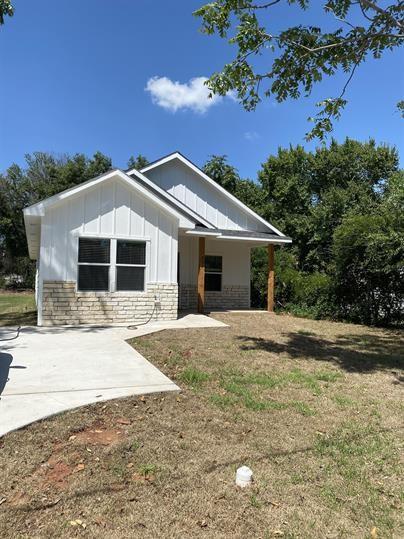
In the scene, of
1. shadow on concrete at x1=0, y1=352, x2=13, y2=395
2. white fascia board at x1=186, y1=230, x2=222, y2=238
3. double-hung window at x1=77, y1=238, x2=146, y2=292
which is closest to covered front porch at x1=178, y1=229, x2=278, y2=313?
white fascia board at x1=186, y1=230, x2=222, y2=238

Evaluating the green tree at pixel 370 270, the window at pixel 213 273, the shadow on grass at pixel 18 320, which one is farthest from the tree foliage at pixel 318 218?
the shadow on grass at pixel 18 320

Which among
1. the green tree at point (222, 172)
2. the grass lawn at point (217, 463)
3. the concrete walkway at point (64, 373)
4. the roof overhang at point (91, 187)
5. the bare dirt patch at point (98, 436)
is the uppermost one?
the green tree at point (222, 172)

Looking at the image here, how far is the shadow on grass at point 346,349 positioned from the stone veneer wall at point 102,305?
3.09 m

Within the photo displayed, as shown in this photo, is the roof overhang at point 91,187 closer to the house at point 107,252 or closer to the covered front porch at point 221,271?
the house at point 107,252

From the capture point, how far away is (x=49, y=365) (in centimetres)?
660

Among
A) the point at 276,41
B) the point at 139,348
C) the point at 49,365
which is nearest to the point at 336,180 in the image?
the point at 276,41

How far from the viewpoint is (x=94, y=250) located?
446 inches

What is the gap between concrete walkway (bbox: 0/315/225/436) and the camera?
4746 mm

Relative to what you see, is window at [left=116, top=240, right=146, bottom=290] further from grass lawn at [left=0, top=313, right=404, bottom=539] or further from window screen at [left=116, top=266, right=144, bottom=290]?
grass lawn at [left=0, top=313, right=404, bottom=539]

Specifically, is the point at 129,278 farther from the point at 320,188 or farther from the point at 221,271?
the point at 320,188

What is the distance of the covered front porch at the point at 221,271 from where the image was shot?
52.4ft

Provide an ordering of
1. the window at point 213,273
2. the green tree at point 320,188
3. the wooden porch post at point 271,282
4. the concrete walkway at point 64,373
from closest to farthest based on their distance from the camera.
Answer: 1. the concrete walkway at point 64,373
2. the wooden porch post at point 271,282
3. the window at point 213,273
4. the green tree at point 320,188

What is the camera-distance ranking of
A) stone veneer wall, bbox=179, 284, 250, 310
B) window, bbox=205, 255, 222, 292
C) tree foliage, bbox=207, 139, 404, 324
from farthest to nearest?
1. window, bbox=205, 255, 222, 292
2. stone veneer wall, bbox=179, 284, 250, 310
3. tree foliage, bbox=207, 139, 404, 324

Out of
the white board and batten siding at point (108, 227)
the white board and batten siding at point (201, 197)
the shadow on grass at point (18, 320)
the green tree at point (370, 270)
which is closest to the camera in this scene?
the white board and batten siding at point (108, 227)
